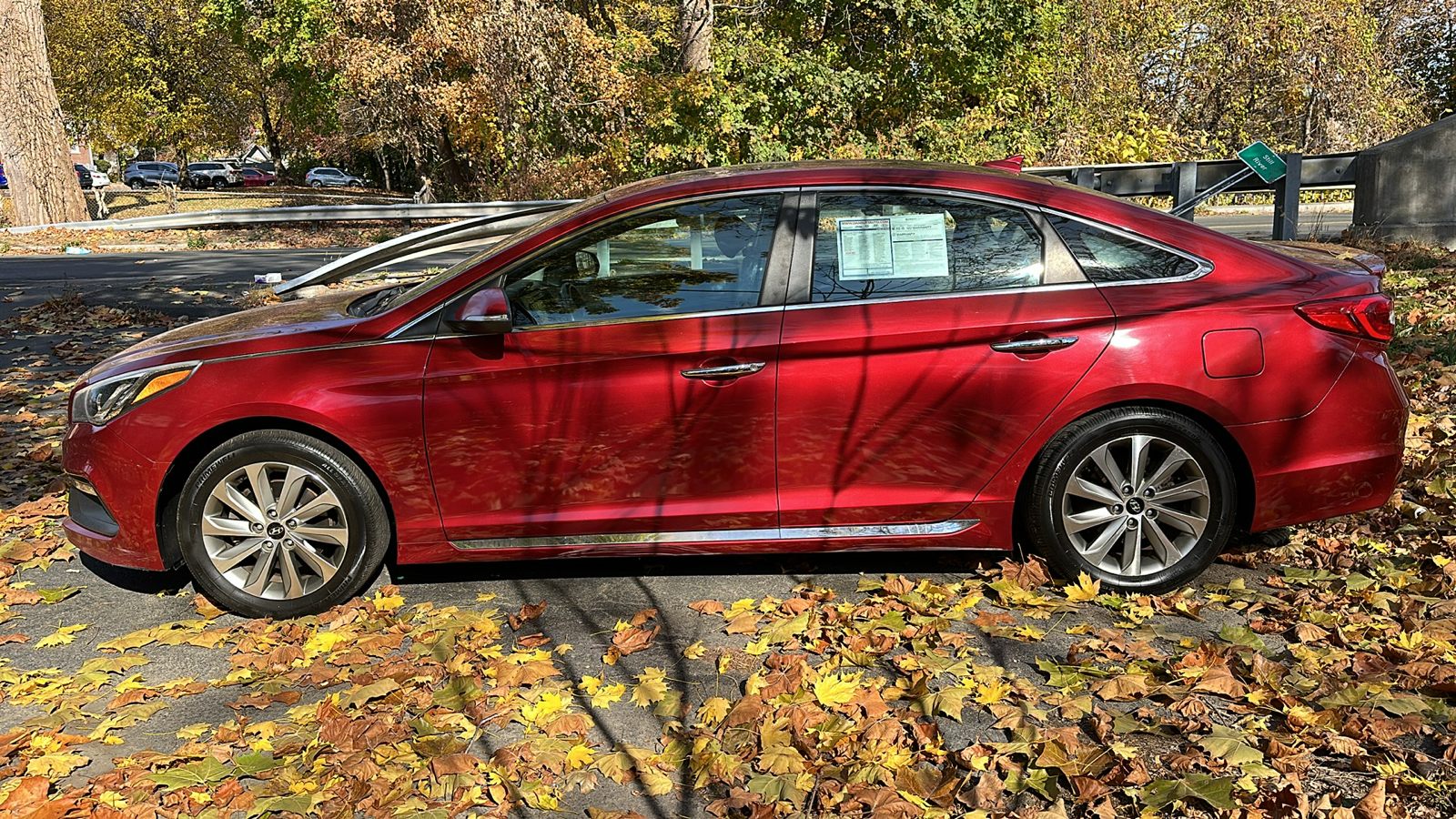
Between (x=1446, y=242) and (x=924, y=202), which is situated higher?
(x=924, y=202)

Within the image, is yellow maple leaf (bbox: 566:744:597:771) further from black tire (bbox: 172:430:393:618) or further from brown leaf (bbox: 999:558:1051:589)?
brown leaf (bbox: 999:558:1051:589)

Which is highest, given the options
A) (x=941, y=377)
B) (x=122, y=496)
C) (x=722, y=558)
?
(x=941, y=377)

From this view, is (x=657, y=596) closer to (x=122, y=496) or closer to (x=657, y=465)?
(x=657, y=465)

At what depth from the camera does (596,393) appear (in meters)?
4.49

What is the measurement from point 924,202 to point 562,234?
1420mm

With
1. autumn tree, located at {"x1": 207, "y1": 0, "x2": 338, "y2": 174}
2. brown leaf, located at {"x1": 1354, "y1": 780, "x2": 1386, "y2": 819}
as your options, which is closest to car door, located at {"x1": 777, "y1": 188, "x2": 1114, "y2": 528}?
brown leaf, located at {"x1": 1354, "y1": 780, "x2": 1386, "y2": 819}

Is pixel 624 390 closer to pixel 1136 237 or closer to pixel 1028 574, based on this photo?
pixel 1028 574

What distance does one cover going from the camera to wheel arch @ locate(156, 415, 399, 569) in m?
4.57

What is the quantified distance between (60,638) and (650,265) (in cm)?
267

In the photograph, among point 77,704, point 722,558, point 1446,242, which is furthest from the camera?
point 1446,242

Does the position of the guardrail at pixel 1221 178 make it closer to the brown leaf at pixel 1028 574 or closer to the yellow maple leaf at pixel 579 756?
the brown leaf at pixel 1028 574

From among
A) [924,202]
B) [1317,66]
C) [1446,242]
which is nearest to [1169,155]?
[1317,66]

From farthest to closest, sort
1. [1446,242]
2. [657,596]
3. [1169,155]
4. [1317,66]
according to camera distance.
Result: 1. [1317,66]
2. [1169,155]
3. [1446,242]
4. [657,596]

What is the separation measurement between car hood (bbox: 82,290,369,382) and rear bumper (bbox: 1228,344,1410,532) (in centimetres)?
352
